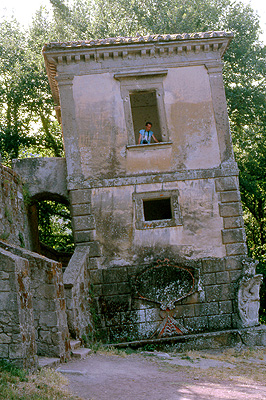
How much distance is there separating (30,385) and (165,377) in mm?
2589

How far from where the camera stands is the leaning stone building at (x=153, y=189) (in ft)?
40.9

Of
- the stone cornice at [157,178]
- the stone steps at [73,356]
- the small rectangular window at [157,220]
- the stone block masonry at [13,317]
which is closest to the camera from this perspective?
the stone block masonry at [13,317]

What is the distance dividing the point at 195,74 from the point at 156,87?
44.1 inches

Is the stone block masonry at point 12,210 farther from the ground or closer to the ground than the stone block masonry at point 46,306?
farther from the ground

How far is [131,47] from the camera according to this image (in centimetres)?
1320

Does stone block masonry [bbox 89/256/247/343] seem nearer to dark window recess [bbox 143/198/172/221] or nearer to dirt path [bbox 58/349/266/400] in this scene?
dirt path [bbox 58/349/266/400]

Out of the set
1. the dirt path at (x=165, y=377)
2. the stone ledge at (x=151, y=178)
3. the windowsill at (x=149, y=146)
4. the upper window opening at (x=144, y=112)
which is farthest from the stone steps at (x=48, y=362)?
the upper window opening at (x=144, y=112)

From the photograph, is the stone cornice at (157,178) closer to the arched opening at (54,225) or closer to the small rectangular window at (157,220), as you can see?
the small rectangular window at (157,220)

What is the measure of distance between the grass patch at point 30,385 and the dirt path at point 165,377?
231 millimetres

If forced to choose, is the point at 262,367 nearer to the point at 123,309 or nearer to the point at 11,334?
the point at 123,309

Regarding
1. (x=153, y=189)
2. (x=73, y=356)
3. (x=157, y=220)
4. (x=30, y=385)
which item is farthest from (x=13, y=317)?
(x=153, y=189)

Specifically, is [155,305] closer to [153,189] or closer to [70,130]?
[153,189]

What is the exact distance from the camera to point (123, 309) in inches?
489

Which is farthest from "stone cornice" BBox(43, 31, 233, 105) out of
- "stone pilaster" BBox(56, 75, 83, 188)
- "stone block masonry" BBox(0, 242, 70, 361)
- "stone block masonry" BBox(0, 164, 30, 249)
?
"stone block masonry" BBox(0, 242, 70, 361)
